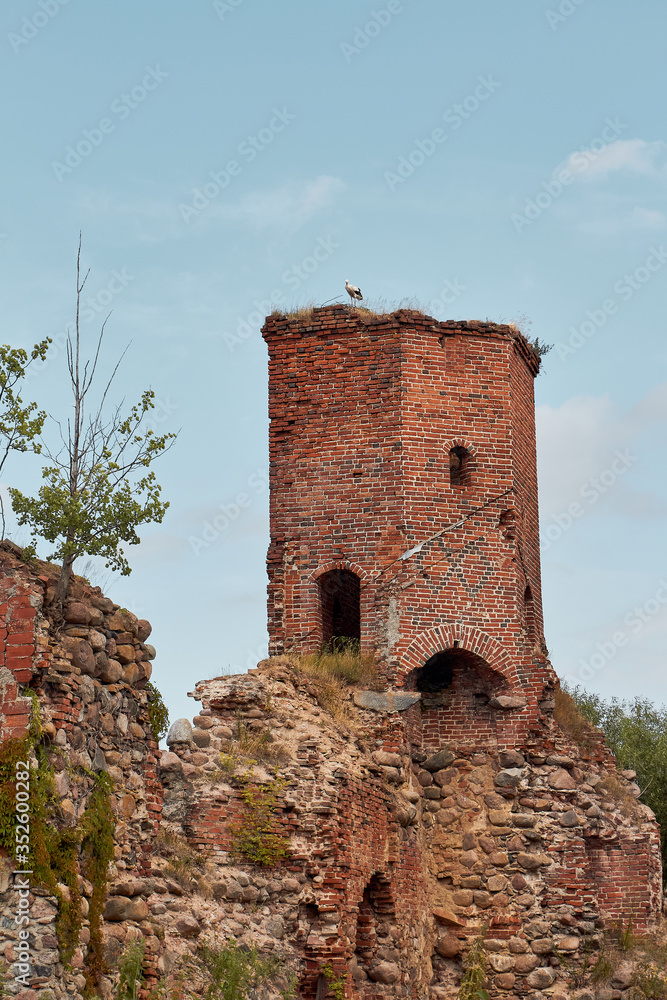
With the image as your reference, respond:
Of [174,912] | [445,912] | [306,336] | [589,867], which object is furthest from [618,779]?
[174,912]

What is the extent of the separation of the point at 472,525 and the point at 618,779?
150 inches

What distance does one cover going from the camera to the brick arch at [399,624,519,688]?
17484mm

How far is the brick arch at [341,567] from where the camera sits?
17.9 meters

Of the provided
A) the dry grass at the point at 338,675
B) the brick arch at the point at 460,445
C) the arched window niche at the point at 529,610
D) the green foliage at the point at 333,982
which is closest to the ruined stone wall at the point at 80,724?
the green foliage at the point at 333,982

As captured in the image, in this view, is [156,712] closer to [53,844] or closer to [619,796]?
[53,844]

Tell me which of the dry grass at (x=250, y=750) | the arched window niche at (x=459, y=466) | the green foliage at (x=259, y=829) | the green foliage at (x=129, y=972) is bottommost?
the green foliage at (x=129, y=972)

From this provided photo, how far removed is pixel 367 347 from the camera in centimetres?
1853

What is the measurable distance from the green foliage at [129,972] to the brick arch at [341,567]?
875 centimetres

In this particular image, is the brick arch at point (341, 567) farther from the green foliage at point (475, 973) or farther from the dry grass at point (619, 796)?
the green foliage at point (475, 973)

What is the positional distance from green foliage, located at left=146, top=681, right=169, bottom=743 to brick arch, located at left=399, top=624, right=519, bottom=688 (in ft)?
22.7

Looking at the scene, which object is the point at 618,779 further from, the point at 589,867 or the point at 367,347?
the point at 367,347

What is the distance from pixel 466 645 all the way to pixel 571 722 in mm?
1836

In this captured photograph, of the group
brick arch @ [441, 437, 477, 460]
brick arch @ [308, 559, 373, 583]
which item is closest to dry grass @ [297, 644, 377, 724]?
brick arch @ [308, 559, 373, 583]

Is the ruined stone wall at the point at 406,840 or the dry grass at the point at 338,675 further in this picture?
the dry grass at the point at 338,675
